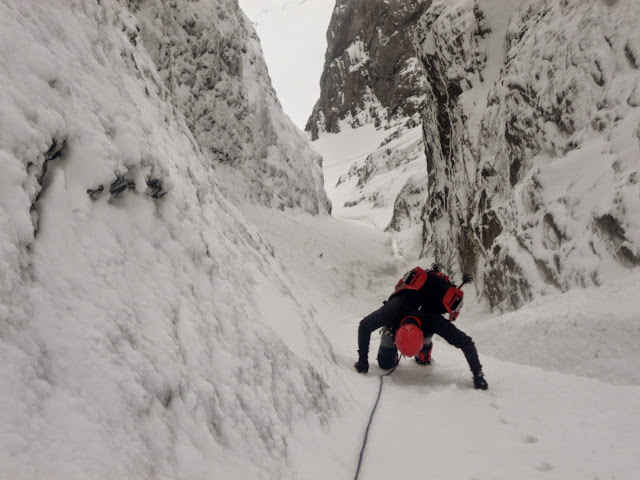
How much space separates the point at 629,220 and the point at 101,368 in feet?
19.0

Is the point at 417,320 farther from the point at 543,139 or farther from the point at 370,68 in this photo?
the point at 370,68

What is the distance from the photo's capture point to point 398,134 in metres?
48.6

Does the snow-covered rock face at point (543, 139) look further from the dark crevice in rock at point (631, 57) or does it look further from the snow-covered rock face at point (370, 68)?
the snow-covered rock face at point (370, 68)

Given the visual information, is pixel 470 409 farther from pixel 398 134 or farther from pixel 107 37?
pixel 398 134

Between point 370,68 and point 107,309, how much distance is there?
64751 mm

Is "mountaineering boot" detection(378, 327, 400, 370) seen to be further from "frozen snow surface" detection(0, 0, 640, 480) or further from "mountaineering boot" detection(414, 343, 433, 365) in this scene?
"mountaineering boot" detection(414, 343, 433, 365)

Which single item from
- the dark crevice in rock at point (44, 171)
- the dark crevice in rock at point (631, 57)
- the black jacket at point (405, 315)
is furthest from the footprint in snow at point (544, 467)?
the dark crevice in rock at point (631, 57)

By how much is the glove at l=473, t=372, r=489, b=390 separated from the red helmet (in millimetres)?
609

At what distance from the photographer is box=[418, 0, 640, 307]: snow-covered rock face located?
5.96 metres

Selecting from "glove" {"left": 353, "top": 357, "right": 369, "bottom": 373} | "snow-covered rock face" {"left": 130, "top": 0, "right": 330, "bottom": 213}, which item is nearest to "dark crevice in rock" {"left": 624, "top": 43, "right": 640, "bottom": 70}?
"glove" {"left": 353, "top": 357, "right": 369, "bottom": 373}

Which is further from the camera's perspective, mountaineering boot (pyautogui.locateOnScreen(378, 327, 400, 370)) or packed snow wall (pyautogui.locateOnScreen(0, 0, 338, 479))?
mountaineering boot (pyautogui.locateOnScreen(378, 327, 400, 370))

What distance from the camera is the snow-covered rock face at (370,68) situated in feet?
185

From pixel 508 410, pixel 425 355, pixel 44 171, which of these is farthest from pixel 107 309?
pixel 425 355

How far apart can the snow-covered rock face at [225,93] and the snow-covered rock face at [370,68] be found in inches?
1432
